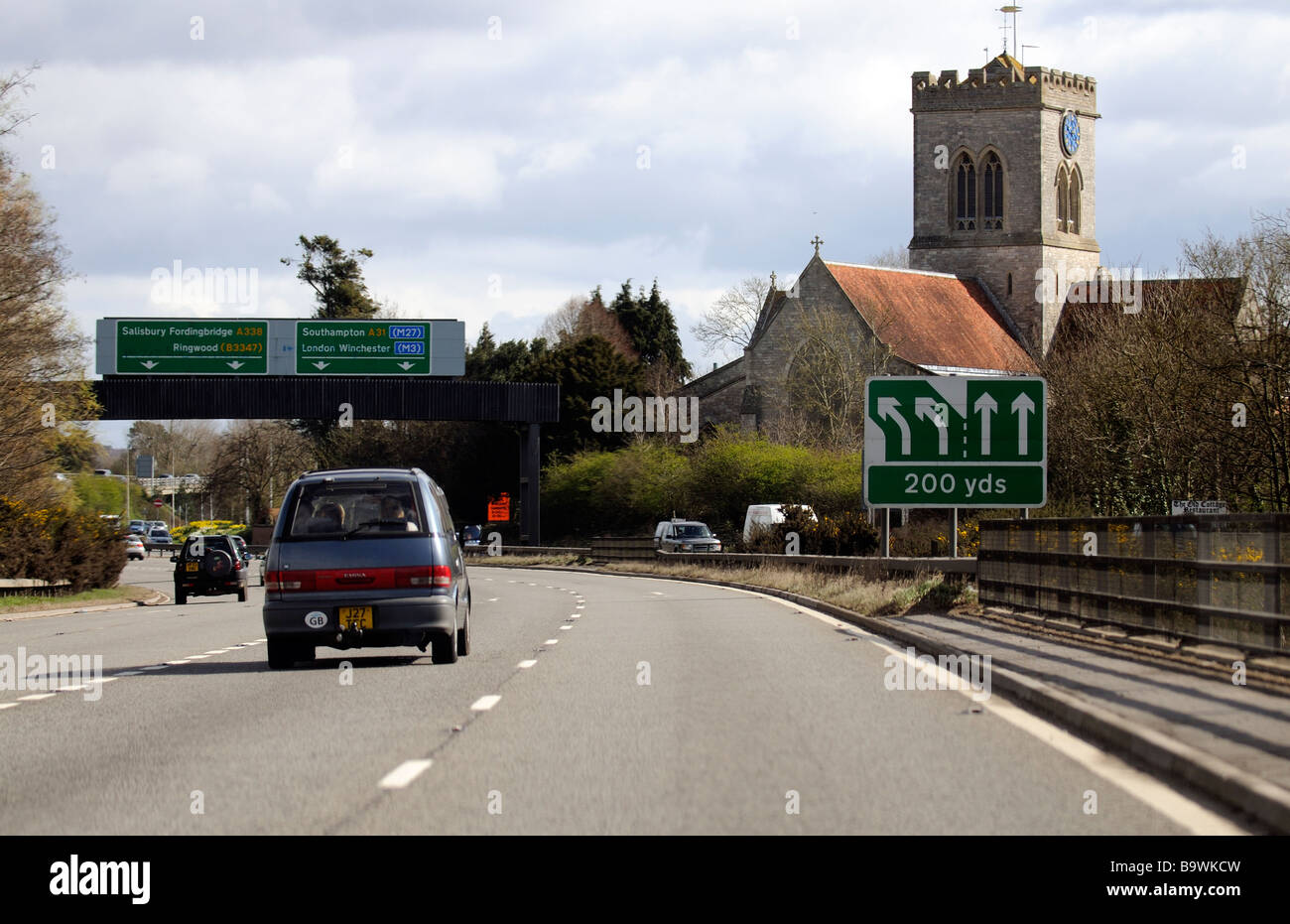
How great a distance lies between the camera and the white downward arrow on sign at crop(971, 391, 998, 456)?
22469 millimetres

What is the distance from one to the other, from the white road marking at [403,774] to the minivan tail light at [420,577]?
19.3 feet

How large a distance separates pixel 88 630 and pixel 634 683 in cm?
1323

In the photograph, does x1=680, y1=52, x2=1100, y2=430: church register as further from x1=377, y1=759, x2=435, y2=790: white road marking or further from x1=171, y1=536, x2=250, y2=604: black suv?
x1=377, y1=759, x2=435, y2=790: white road marking

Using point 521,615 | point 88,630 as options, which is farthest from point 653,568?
point 88,630

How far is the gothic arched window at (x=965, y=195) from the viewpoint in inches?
3467

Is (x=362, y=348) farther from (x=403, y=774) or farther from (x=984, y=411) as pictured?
→ (x=403, y=774)

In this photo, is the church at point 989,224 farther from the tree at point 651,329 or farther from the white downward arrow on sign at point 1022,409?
the white downward arrow on sign at point 1022,409

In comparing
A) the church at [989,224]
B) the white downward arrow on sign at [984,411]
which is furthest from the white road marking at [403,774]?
the church at [989,224]

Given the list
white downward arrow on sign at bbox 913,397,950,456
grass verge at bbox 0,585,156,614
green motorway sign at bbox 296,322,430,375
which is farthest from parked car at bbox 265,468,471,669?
green motorway sign at bbox 296,322,430,375

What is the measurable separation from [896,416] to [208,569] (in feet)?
Result: 62.8

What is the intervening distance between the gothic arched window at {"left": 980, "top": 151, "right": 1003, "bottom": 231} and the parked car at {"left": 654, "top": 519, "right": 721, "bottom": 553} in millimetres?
42399

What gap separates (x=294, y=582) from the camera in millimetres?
14289
